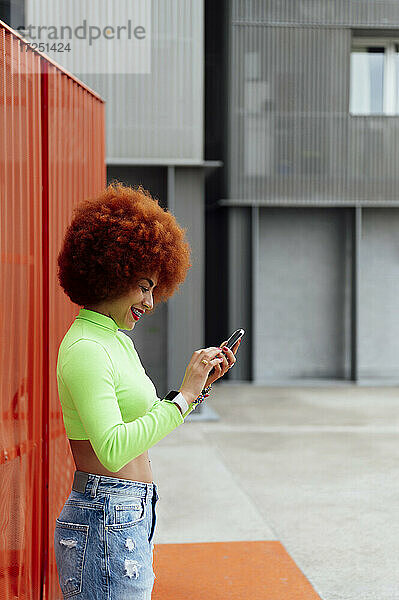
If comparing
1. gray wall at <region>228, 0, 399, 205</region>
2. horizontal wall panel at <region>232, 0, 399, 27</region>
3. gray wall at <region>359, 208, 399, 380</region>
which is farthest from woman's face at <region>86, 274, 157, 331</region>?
gray wall at <region>359, 208, 399, 380</region>

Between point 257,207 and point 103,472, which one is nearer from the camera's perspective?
point 103,472

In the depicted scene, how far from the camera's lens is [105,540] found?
207 centimetres

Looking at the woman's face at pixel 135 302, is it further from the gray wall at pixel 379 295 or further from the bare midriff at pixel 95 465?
the gray wall at pixel 379 295

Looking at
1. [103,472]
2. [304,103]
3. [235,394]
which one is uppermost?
[304,103]

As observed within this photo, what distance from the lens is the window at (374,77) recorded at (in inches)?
520

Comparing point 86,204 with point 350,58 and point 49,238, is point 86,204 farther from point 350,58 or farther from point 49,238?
point 350,58

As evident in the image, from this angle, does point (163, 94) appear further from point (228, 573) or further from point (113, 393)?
point (113, 393)

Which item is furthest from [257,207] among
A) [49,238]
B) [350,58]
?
[49,238]

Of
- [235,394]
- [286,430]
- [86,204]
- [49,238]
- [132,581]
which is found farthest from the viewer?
[235,394]

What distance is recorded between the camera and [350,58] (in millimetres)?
12734

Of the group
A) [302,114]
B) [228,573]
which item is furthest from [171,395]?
[302,114]

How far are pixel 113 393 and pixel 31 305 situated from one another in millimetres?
1297

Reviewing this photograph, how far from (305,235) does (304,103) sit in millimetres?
2159

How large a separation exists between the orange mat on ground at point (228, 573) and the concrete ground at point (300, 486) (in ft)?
0.35
